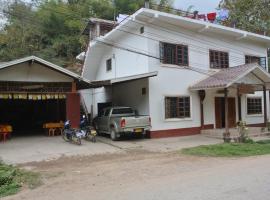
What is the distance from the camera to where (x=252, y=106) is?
981 inches

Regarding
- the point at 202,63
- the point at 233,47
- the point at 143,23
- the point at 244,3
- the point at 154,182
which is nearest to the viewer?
the point at 154,182

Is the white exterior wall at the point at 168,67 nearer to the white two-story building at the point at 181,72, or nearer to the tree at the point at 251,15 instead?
the white two-story building at the point at 181,72

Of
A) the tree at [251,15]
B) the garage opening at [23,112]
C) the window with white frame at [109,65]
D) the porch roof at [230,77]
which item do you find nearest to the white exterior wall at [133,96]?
the window with white frame at [109,65]

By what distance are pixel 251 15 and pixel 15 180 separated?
27.7 m

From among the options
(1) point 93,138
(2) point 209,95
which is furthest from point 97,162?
(2) point 209,95

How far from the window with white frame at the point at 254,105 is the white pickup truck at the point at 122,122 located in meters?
8.50

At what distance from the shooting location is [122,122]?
60.2ft

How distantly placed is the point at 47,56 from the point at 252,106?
70.1 feet

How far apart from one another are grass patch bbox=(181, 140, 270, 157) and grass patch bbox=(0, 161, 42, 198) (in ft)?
21.9

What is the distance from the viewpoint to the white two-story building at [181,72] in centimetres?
2011

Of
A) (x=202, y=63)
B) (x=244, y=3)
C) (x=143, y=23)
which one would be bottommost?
(x=202, y=63)

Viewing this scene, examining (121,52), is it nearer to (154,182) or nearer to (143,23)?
(143,23)

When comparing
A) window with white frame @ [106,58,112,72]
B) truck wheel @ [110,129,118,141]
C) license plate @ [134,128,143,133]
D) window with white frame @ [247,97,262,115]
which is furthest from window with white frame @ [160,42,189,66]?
window with white frame @ [247,97,262,115]

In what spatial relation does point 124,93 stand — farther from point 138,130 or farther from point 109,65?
point 138,130
